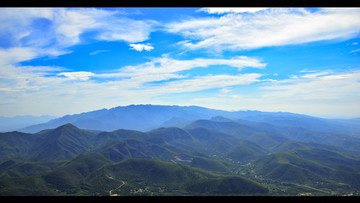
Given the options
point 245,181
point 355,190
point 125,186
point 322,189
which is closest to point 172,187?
point 125,186
